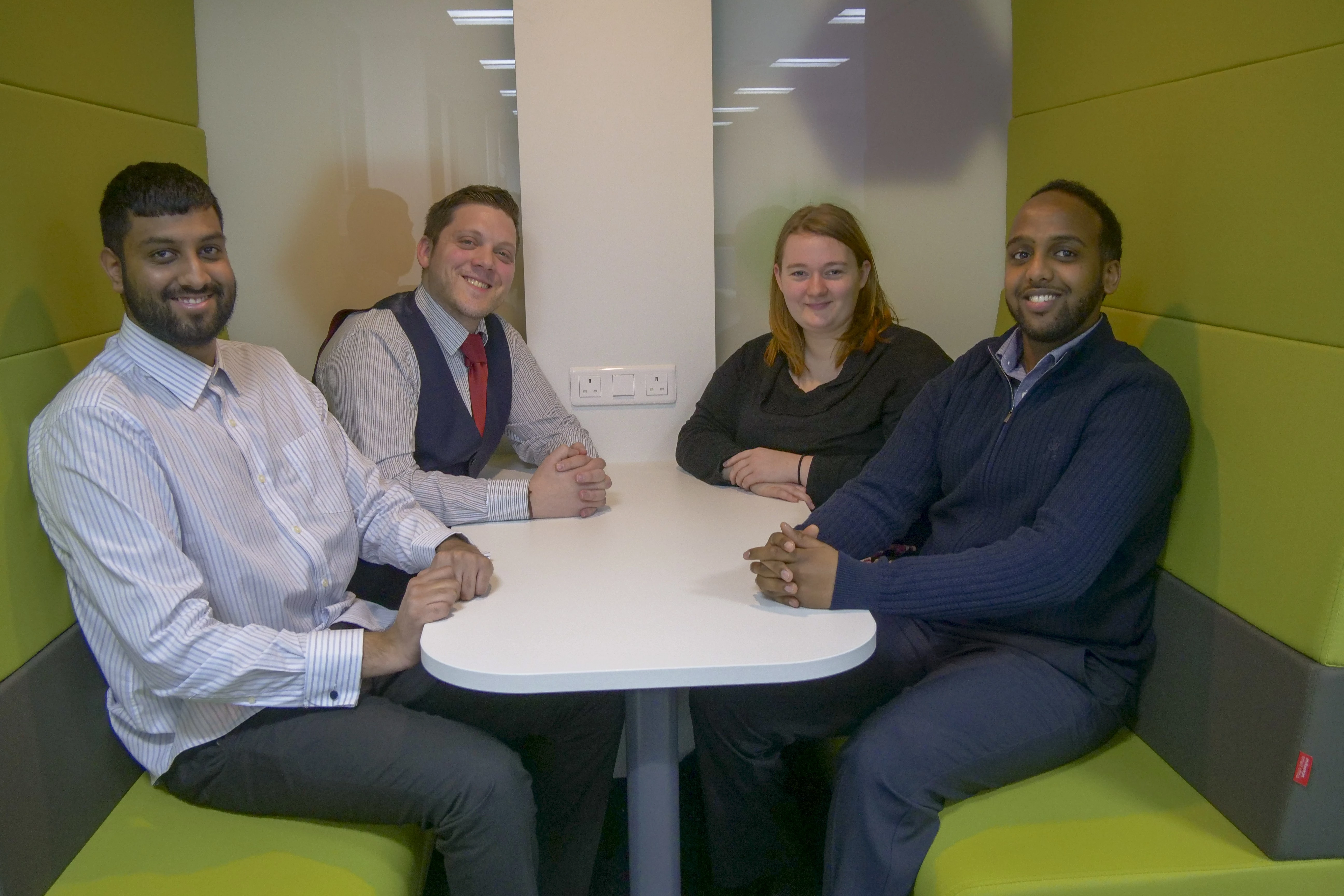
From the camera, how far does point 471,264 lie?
2.22m

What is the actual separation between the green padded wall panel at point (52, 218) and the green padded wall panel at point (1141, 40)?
1883 mm

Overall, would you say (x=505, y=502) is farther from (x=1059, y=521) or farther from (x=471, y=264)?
(x=1059, y=521)

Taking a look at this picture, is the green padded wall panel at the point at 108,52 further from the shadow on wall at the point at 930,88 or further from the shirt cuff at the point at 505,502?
the shadow on wall at the point at 930,88

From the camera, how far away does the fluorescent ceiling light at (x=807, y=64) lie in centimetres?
267

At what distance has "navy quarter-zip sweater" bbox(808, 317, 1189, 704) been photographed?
1.57 metres

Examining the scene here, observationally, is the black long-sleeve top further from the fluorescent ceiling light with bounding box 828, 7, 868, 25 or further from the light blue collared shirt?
the fluorescent ceiling light with bounding box 828, 7, 868, 25

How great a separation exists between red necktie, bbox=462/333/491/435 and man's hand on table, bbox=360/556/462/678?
2.57 ft

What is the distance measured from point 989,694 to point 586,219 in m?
1.48

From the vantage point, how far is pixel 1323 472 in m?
1.34

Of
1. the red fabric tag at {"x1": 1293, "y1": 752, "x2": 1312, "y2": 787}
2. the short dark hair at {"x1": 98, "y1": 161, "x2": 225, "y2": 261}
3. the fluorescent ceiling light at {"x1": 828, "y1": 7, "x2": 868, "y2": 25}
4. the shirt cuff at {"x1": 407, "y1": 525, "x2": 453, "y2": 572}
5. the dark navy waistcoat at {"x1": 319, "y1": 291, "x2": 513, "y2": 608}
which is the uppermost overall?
the fluorescent ceiling light at {"x1": 828, "y1": 7, "x2": 868, "y2": 25}

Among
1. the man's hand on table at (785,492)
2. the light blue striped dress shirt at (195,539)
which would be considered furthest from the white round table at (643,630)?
the light blue striped dress shirt at (195,539)

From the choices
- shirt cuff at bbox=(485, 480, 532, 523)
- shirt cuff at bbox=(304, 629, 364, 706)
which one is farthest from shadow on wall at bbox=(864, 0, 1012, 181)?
shirt cuff at bbox=(304, 629, 364, 706)

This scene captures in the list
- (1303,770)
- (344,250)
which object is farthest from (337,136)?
(1303,770)

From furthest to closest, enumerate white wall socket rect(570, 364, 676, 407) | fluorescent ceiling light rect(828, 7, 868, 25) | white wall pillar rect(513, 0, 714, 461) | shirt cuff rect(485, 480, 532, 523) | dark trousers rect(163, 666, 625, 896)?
fluorescent ceiling light rect(828, 7, 868, 25) → white wall socket rect(570, 364, 676, 407) → white wall pillar rect(513, 0, 714, 461) → shirt cuff rect(485, 480, 532, 523) → dark trousers rect(163, 666, 625, 896)
